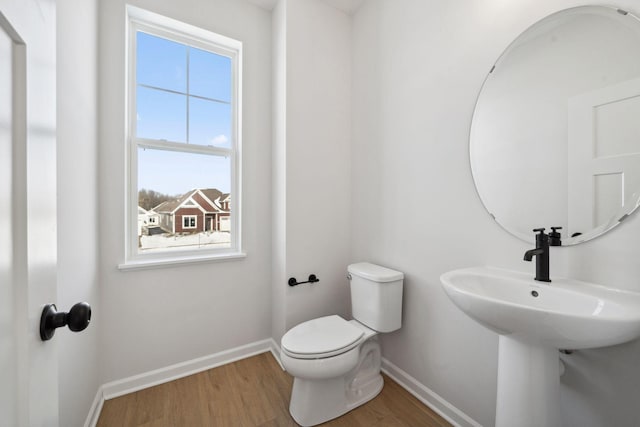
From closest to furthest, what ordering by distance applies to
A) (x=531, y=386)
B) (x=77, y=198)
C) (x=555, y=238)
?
1. (x=531, y=386)
2. (x=555, y=238)
3. (x=77, y=198)

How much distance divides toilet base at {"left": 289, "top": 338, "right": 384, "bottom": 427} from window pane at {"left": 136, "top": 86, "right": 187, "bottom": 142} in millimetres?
1785

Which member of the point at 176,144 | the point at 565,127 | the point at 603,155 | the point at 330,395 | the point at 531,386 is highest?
the point at 176,144

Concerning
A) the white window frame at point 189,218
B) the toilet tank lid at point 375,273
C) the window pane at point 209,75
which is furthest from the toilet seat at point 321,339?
the window pane at point 209,75

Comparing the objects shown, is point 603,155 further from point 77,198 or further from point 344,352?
point 77,198

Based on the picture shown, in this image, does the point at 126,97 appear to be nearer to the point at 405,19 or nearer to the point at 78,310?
the point at 78,310

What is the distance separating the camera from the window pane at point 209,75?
1.94 m

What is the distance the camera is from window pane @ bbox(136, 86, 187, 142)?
5.80 ft

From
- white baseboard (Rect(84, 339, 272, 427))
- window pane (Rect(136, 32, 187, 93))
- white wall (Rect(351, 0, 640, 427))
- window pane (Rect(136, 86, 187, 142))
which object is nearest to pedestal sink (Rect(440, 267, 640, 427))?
white wall (Rect(351, 0, 640, 427))

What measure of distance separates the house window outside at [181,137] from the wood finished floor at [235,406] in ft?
2.73

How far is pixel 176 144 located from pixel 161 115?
0.22m

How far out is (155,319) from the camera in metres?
1.71

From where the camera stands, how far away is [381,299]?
158cm

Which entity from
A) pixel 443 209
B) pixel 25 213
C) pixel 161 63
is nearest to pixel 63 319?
pixel 25 213

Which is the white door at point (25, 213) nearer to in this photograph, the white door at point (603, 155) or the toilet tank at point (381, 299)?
the toilet tank at point (381, 299)
